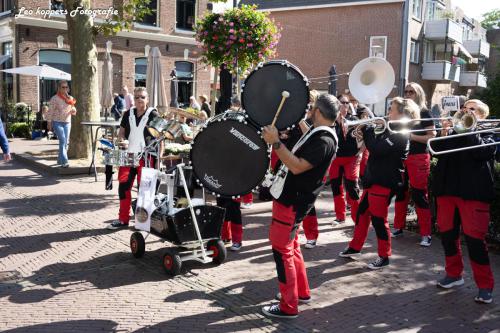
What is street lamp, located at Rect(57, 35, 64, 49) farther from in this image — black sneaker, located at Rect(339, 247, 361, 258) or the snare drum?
black sneaker, located at Rect(339, 247, 361, 258)

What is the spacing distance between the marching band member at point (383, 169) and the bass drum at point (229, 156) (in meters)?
1.71

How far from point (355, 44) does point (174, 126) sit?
26.4m

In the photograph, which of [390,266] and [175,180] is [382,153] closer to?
[390,266]

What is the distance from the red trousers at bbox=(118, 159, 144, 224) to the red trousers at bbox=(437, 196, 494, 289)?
13.1 ft

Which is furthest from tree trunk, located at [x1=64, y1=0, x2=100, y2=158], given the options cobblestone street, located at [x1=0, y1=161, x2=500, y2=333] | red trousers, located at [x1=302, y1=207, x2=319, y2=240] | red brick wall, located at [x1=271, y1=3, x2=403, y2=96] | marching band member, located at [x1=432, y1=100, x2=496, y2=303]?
red brick wall, located at [x1=271, y1=3, x2=403, y2=96]

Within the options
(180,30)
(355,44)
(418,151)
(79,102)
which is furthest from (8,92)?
(418,151)

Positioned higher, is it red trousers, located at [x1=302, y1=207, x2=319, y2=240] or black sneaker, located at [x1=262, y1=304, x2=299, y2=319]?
red trousers, located at [x1=302, y1=207, x2=319, y2=240]

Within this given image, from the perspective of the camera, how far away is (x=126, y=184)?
23.2 ft

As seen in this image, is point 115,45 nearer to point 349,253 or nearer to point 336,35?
point 336,35

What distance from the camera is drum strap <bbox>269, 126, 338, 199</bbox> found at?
424cm

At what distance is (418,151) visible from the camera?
6656 mm

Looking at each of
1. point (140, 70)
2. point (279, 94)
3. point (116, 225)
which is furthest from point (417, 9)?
point (279, 94)

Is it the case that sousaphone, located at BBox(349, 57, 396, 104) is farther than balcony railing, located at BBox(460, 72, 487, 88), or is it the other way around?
→ balcony railing, located at BBox(460, 72, 487, 88)

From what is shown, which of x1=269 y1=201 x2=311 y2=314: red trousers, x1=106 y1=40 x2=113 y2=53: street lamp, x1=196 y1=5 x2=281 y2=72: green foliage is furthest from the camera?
x1=106 y1=40 x2=113 y2=53: street lamp
